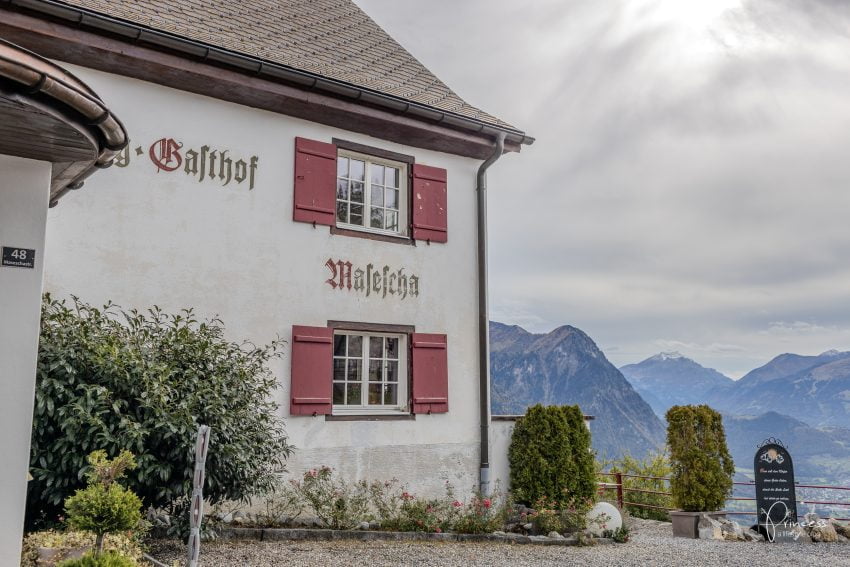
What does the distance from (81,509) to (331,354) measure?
525 centimetres

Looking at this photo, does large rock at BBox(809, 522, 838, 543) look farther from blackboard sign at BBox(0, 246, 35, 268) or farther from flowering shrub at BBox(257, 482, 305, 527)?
blackboard sign at BBox(0, 246, 35, 268)

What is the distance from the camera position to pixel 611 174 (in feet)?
44.4

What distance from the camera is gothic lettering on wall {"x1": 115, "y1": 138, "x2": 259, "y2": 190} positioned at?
8875 mm

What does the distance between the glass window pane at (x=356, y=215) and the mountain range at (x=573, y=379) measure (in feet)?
A: 333

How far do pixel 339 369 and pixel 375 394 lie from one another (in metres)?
0.68

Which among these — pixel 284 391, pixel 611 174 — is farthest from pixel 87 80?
pixel 611 174

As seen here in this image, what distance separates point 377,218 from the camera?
11.0 metres

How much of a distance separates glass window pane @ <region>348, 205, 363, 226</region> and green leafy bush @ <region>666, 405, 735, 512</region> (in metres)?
5.53

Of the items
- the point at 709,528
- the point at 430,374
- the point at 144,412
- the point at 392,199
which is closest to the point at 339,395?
the point at 430,374

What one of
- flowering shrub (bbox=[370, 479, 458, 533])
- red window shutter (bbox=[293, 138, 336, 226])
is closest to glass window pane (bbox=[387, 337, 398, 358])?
flowering shrub (bbox=[370, 479, 458, 533])

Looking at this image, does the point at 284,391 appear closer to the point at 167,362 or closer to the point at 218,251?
the point at 218,251

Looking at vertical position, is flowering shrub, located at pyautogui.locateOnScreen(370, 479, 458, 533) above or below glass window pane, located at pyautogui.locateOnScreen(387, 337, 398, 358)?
below

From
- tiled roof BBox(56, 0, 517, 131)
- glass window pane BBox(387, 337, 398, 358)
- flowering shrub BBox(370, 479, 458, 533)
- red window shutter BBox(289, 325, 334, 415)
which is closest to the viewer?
flowering shrub BBox(370, 479, 458, 533)

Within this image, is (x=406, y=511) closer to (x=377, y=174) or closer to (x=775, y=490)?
(x=377, y=174)
